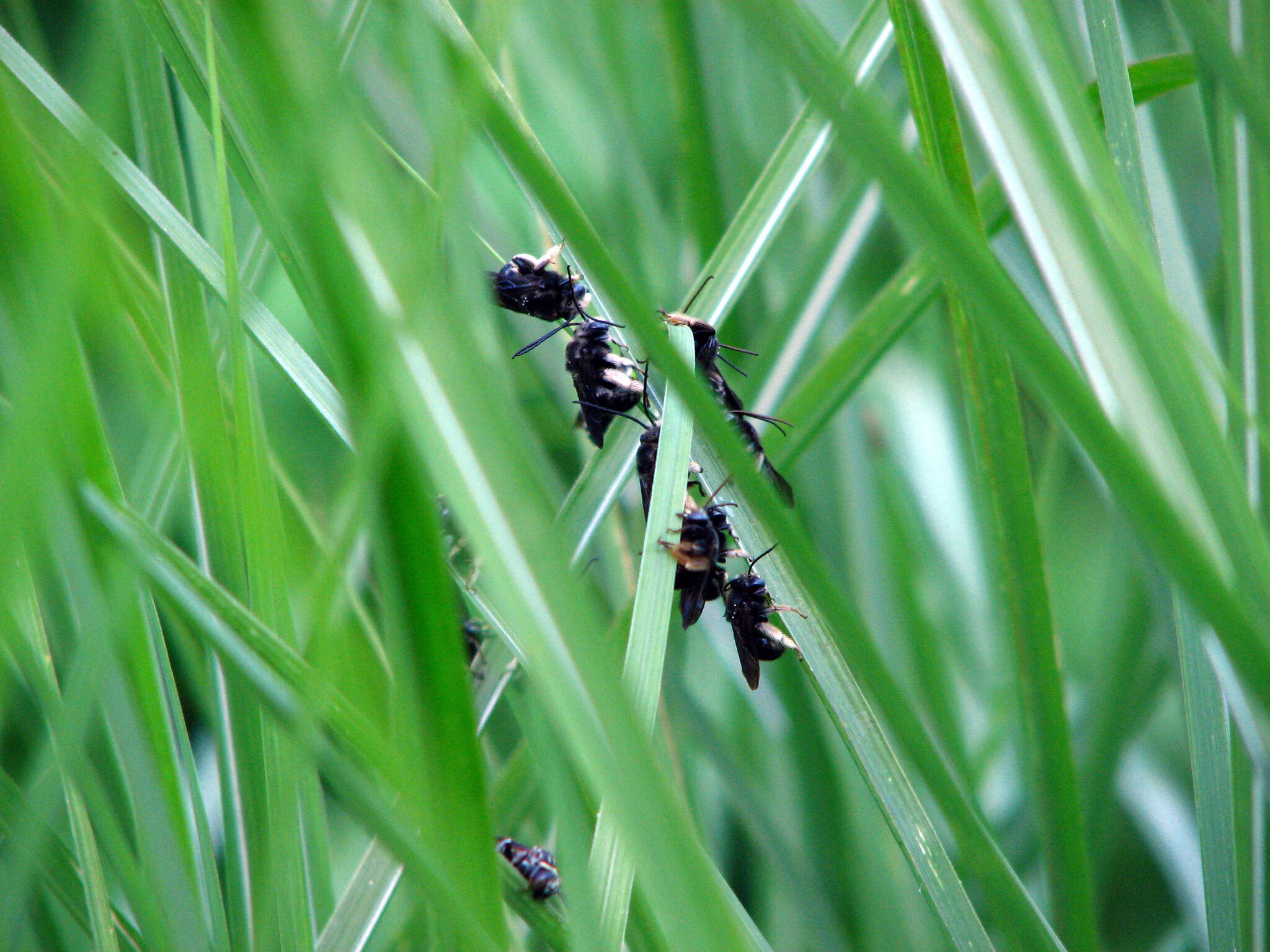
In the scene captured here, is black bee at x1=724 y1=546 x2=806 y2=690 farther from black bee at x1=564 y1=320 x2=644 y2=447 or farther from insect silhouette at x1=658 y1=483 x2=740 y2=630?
black bee at x1=564 y1=320 x2=644 y2=447

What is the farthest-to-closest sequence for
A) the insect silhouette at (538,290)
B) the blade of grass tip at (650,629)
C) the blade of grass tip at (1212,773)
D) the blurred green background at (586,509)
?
the insect silhouette at (538,290)
the blade of grass tip at (1212,773)
the blade of grass tip at (650,629)
the blurred green background at (586,509)

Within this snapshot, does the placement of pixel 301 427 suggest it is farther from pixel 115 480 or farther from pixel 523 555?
pixel 523 555

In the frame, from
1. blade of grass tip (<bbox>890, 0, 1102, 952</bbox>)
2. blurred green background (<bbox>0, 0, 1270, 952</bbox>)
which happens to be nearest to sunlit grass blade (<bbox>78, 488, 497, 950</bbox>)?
blurred green background (<bbox>0, 0, 1270, 952</bbox>)

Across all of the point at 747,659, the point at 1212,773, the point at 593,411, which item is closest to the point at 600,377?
the point at 593,411

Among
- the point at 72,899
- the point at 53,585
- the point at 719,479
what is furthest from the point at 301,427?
the point at 719,479

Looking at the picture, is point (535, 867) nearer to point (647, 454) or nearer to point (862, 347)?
point (647, 454)

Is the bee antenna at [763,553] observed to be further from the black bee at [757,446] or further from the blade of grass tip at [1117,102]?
the blade of grass tip at [1117,102]

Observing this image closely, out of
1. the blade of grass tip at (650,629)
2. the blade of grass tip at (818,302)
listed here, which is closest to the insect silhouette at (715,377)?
the blade of grass tip at (650,629)
